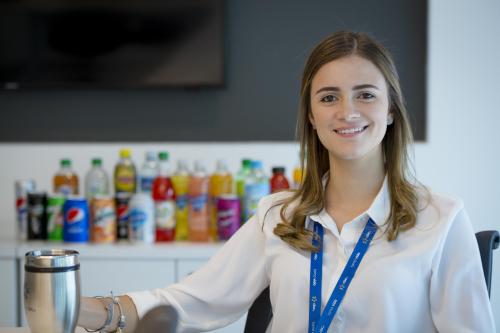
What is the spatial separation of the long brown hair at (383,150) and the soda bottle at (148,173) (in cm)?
137

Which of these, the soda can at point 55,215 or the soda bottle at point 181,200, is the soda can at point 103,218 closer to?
the soda can at point 55,215

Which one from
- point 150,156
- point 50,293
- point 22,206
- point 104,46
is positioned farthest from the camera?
point 104,46

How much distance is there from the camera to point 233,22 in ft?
10.5

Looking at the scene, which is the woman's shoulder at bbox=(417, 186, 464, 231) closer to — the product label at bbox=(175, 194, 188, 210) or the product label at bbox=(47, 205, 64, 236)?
the product label at bbox=(175, 194, 188, 210)

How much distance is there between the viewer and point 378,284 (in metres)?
1.32

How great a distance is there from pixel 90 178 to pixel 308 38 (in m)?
1.26

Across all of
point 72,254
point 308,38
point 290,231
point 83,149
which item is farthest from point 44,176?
point 72,254

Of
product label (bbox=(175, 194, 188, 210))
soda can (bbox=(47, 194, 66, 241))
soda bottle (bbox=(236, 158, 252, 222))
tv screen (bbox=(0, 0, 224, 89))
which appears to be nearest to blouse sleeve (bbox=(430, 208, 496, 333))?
soda bottle (bbox=(236, 158, 252, 222))

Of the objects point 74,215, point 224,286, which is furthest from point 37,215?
point 224,286

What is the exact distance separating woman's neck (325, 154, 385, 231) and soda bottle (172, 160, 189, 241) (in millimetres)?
1361

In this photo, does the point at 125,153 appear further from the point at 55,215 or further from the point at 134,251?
the point at 134,251

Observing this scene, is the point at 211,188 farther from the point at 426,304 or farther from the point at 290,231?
the point at 426,304

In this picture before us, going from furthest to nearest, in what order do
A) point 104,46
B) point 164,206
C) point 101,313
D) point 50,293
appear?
point 104,46 < point 164,206 < point 101,313 < point 50,293

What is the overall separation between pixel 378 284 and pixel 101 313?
22.1 inches
